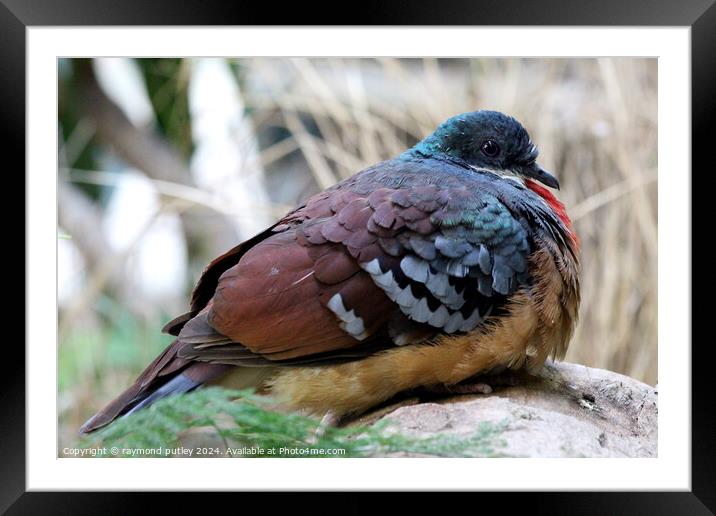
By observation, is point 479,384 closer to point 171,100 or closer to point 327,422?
point 327,422

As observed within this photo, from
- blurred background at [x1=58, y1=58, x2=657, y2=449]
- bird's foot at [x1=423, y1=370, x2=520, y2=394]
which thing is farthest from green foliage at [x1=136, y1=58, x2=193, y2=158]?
bird's foot at [x1=423, y1=370, x2=520, y2=394]

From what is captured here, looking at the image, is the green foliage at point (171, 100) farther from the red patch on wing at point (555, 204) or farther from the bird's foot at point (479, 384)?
the bird's foot at point (479, 384)

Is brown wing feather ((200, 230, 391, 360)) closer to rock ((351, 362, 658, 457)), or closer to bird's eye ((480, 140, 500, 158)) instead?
rock ((351, 362, 658, 457))

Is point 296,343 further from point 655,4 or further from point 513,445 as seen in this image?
point 655,4

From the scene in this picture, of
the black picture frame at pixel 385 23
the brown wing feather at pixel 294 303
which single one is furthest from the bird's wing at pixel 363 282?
the black picture frame at pixel 385 23

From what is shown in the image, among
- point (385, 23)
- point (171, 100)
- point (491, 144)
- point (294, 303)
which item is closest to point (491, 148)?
point (491, 144)

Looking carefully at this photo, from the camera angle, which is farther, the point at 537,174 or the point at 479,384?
the point at 537,174
